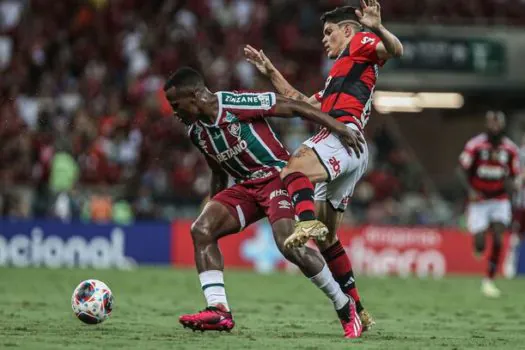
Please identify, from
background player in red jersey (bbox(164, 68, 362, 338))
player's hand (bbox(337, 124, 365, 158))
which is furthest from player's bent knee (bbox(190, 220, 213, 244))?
player's hand (bbox(337, 124, 365, 158))

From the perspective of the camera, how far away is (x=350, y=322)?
865 centimetres

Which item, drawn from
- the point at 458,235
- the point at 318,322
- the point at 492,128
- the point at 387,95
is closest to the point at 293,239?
the point at 318,322

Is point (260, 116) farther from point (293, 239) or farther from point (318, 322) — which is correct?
point (318, 322)

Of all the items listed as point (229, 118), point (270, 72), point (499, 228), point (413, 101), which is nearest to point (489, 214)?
point (499, 228)

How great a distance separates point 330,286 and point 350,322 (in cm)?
32

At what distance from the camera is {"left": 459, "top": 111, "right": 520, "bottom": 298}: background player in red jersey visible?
16672 millimetres

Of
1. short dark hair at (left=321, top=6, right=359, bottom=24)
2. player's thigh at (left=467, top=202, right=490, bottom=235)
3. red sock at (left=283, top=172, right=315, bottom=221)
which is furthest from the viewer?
player's thigh at (left=467, top=202, right=490, bottom=235)

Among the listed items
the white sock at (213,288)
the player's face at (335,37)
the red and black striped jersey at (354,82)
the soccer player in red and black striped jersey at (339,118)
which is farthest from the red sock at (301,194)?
the player's face at (335,37)

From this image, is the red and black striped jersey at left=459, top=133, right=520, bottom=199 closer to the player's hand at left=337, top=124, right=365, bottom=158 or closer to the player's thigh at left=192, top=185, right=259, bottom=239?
the player's hand at left=337, top=124, right=365, bottom=158

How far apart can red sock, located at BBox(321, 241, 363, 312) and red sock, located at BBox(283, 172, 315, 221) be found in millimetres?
990

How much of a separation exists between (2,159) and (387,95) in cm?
990

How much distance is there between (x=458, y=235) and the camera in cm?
2191

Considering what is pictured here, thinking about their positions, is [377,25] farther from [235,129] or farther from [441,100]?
[441,100]

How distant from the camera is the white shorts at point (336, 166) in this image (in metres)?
8.59
